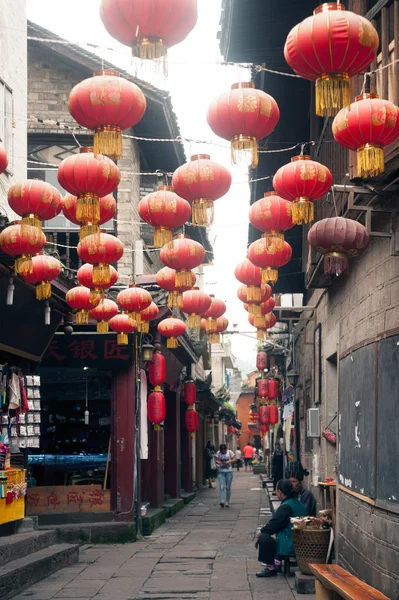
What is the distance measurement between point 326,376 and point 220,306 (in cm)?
389

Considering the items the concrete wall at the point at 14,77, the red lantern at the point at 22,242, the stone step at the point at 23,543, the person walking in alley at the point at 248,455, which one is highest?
the concrete wall at the point at 14,77

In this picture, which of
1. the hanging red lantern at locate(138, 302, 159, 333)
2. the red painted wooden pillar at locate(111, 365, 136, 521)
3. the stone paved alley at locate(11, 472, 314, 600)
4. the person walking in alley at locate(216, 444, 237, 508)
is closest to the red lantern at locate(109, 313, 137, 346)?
the hanging red lantern at locate(138, 302, 159, 333)

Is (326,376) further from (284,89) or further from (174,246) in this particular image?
(284,89)

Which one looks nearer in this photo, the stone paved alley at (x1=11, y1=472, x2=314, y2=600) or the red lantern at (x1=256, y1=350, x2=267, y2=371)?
the stone paved alley at (x1=11, y1=472, x2=314, y2=600)

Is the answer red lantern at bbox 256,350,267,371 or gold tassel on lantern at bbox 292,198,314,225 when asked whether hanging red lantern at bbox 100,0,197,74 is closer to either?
gold tassel on lantern at bbox 292,198,314,225

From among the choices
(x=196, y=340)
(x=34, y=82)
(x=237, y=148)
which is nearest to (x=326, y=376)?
(x=237, y=148)

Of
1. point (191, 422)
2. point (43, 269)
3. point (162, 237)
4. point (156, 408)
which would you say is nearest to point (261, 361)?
point (191, 422)

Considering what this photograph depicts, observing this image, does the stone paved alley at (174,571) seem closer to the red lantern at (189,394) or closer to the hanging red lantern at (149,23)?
the red lantern at (189,394)

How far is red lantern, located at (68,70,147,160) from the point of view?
9023 millimetres

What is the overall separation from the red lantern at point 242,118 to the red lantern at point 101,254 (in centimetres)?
415

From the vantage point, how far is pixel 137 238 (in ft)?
73.2

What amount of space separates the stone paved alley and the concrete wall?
6.03 metres

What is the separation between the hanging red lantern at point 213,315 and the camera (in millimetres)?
18391

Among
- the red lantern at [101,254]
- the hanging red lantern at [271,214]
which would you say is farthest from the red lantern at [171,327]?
the hanging red lantern at [271,214]
